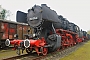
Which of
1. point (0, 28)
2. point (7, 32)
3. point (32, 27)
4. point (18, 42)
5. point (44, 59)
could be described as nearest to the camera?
point (44, 59)

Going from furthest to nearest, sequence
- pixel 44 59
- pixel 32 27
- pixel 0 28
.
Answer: pixel 0 28
pixel 32 27
pixel 44 59

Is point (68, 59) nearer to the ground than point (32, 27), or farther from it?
nearer to the ground

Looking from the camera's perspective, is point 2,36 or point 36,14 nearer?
point 36,14

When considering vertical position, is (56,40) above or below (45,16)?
below

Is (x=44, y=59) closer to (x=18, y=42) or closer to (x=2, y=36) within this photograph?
(x=18, y=42)

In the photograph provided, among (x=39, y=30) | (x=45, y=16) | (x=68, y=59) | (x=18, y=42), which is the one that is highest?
(x=45, y=16)

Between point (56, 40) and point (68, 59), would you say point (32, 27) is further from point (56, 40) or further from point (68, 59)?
point (68, 59)

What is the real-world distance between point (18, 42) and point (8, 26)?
22.6 feet

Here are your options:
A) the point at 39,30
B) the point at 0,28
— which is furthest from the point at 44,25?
the point at 0,28

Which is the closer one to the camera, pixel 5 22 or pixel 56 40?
pixel 56 40

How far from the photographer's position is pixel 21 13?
10.2 meters

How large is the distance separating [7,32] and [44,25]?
705 centimetres

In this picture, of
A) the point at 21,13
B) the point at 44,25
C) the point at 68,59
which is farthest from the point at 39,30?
the point at 68,59

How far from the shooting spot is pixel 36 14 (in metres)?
9.33
